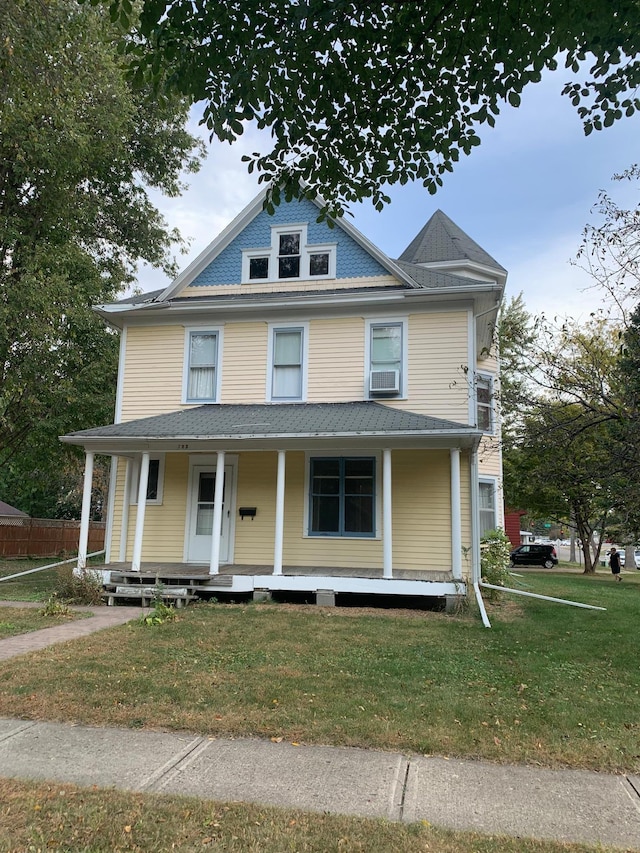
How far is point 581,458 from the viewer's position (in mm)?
8930

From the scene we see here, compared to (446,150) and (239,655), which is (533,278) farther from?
(239,655)

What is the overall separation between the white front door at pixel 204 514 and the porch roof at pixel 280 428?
1.27 m

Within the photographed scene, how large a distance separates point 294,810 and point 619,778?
2.19m

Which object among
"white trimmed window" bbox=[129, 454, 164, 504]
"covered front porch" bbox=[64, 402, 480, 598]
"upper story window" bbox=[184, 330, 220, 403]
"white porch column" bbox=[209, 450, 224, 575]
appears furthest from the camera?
"upper story window" bbox=[184, 330, 220, 403]

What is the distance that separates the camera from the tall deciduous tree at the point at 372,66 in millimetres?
4742

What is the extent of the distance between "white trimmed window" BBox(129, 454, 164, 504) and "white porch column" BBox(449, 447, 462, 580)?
6.27 m

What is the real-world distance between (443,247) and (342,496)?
8.59 meters

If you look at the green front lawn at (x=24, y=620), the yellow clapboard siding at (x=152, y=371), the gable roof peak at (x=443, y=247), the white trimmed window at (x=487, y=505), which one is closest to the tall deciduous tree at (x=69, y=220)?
the yellow clapboard siding at (x=152, y=371)

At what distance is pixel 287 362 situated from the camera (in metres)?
13.1

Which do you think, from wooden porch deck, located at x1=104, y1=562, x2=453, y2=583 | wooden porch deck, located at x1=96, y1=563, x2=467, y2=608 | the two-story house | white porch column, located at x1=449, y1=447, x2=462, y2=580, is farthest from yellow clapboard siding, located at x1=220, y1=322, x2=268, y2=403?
white porch column, located at x1=449, y1=447, x2=462, y2=580

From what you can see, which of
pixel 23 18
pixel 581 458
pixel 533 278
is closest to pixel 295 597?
pixel 581 458

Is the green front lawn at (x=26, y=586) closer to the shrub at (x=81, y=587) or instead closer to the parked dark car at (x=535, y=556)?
the shrub at (x=81, y=587)

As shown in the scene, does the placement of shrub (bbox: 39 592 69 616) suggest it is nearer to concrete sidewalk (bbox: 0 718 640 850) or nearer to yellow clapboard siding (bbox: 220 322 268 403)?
concrete sidewalk (bbox: 0 718 640 850)

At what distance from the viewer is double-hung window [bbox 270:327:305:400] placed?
13.1 meters
